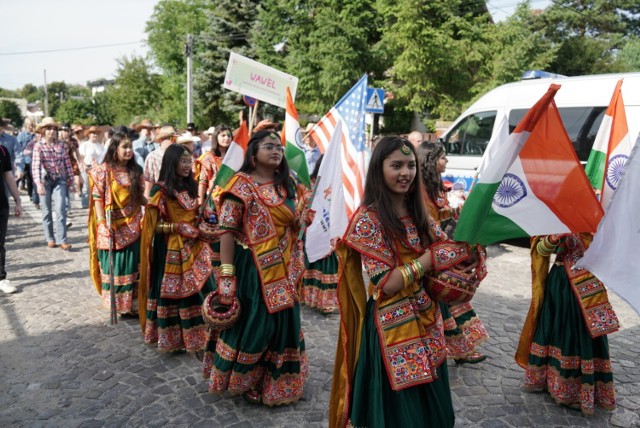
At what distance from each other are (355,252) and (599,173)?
208 cm

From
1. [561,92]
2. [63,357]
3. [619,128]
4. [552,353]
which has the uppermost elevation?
[561,92]

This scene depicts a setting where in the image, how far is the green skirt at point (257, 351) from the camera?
3549 millimetres

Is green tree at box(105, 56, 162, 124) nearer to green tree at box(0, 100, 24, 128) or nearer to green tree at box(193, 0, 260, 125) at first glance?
green tree at box(193, 0, 260, 125)

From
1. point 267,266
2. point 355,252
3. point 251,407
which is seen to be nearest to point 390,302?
point 355,252

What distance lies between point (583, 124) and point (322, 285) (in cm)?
553

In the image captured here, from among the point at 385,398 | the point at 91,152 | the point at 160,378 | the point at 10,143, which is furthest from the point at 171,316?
the point at 91,152

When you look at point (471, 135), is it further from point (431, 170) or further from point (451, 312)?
point (451, 312)

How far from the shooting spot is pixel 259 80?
7266 millimetres

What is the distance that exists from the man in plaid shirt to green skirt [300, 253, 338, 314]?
16.4 feet

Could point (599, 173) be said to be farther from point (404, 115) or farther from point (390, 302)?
point (404, 115)

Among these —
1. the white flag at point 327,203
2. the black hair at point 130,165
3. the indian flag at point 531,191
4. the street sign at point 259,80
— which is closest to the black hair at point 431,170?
the white flag at point 327,203

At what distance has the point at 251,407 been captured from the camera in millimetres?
3723

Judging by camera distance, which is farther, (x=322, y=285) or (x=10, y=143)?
(x=10, y=143)

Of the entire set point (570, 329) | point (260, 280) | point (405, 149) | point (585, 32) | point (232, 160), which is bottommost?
point (570, 329)
